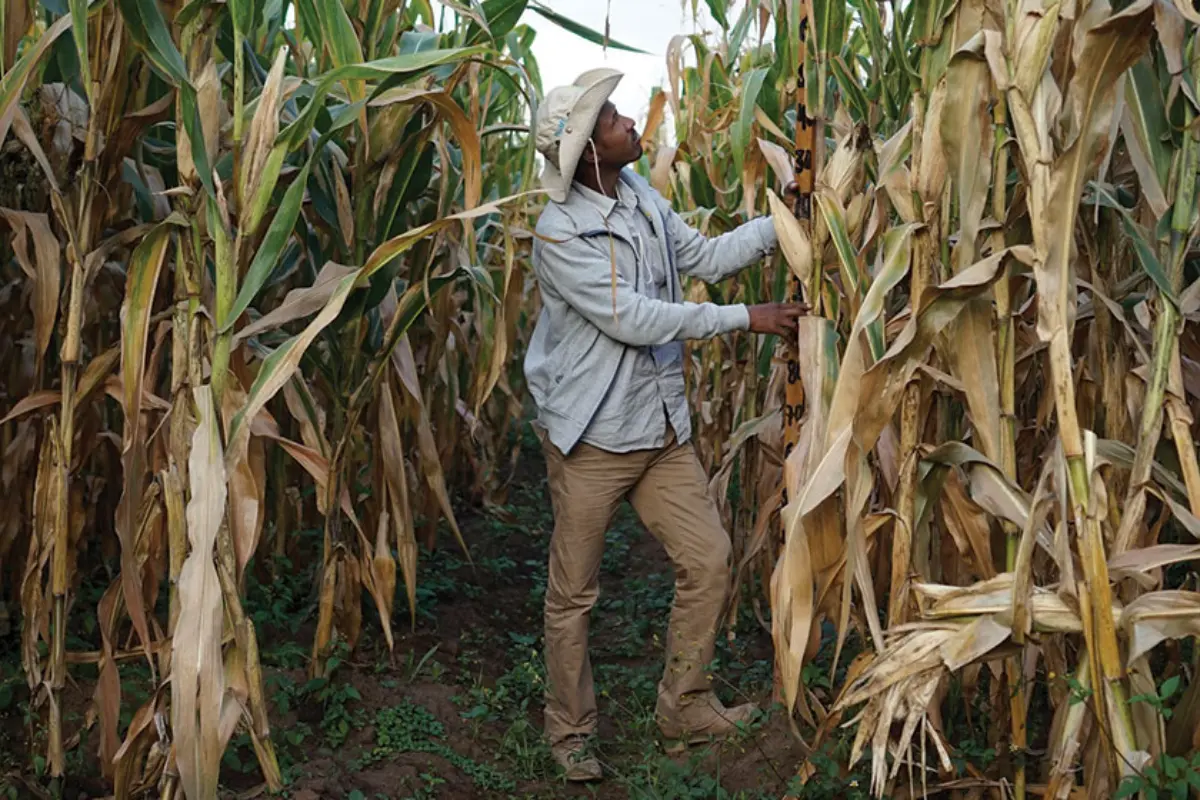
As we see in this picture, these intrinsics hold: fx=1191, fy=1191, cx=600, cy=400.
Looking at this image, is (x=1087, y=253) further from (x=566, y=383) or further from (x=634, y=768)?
(x=634, y=768)

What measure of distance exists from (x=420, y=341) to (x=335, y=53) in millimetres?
1832

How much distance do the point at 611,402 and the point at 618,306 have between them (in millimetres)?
A: 296

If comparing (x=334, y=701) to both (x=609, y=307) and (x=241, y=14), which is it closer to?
(x=609, y=307)

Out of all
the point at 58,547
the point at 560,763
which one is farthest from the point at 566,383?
A: the point at 58,547

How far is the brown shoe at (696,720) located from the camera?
326 centimetres

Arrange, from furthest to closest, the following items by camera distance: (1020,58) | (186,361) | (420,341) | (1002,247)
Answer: (420,341) → (186,361) → (1002,247) → (1020,58)

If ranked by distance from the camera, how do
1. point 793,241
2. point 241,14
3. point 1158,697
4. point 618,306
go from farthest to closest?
point 618,306 < point 793,241 < point 241,14 < point 1158,697

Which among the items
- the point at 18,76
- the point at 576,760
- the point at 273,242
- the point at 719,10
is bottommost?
the point at 576,760

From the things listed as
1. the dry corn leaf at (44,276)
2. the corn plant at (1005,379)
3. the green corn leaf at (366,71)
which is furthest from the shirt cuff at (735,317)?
the dry corn leaf at (44,276)

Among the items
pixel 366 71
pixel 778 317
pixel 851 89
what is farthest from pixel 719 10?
pixel 366 71

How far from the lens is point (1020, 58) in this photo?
1.85m

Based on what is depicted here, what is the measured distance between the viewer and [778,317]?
279 centimetres

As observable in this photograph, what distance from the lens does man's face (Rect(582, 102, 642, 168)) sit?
10.2 ft

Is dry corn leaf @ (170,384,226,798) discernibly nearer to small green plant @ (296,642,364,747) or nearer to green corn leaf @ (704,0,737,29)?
small green plant @ (296,642,364,747)
